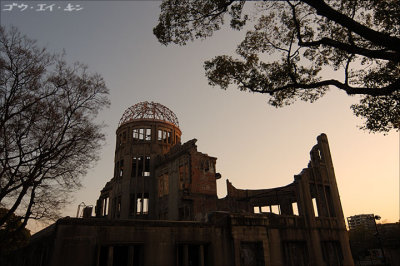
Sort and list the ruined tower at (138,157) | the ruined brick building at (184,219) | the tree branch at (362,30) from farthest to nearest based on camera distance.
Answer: the ruined tower at (138,157)
the ruined brick building at (184,219)
the tree branch at (362,30)

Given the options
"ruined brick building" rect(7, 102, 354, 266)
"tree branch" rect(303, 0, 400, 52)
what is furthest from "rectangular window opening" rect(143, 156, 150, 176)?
"tree branch" rect(303, 0, 400, 52)

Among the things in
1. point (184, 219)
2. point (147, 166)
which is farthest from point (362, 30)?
point (147, 166)

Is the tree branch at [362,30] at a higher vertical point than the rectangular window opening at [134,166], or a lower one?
lower

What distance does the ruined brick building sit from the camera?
14.0m

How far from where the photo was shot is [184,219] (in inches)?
1077

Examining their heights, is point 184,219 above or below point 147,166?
below

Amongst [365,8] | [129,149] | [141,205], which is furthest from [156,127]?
[365,8]

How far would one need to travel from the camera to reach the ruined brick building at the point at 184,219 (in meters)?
14.0

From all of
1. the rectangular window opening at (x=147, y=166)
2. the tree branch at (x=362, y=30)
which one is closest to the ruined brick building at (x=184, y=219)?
the rectangular window opening at (x=147, y=166)

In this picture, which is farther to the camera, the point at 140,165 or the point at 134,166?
the point at 134,166

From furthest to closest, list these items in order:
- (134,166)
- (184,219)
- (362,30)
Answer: (134,166), (184,219), (362,30)

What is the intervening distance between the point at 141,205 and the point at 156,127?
9877 mm

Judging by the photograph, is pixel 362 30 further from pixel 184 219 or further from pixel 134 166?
pixel 134 166

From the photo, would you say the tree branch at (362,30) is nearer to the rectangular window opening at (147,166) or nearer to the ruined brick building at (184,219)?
the ruined brick building at (184,219)
